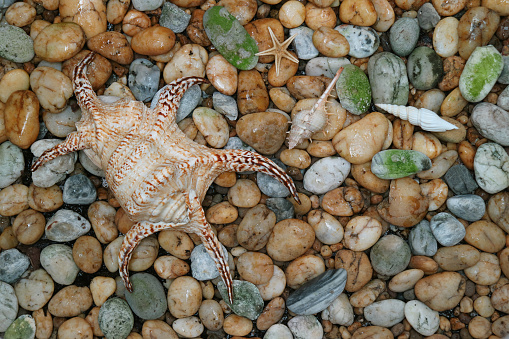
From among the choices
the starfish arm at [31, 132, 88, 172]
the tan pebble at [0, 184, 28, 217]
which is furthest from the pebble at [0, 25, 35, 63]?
the tan pebble at [0, 184, 28, 217]

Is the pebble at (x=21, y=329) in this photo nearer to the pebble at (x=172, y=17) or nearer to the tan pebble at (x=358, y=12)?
the pebble at (x=172, y=17)

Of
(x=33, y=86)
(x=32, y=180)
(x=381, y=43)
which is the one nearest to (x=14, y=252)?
(x=32, y=180)

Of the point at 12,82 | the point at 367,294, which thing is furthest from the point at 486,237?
the point at 12,82

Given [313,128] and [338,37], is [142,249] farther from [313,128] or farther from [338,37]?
[338,37]

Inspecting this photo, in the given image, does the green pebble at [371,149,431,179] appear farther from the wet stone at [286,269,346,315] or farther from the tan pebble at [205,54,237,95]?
the tan pebble at [205,54,237,95]

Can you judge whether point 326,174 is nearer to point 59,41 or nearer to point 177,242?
point 177,242

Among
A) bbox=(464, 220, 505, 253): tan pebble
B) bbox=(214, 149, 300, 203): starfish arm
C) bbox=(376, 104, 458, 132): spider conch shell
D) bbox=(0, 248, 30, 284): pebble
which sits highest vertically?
bbox=(376, 104, 458, 132): spider conch shell
